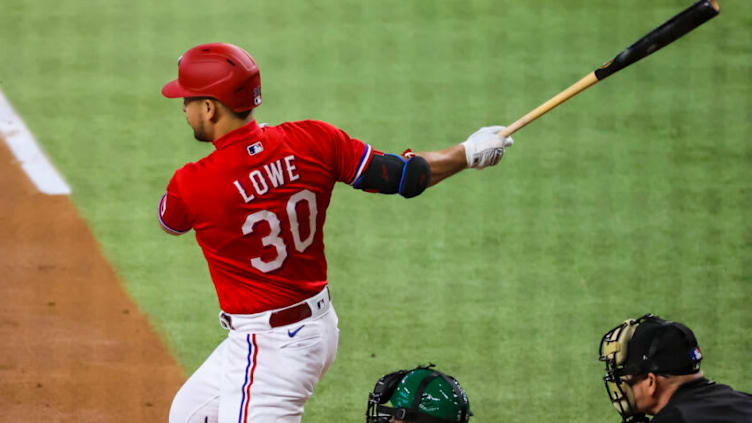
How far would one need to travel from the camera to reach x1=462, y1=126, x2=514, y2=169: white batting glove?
362cm

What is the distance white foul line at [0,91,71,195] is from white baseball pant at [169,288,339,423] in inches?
106

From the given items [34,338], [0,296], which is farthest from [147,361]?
[0,296]

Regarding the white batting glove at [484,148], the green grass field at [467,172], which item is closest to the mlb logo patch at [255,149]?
the white batting glove at [484,148]

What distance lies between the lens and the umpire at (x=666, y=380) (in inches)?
115

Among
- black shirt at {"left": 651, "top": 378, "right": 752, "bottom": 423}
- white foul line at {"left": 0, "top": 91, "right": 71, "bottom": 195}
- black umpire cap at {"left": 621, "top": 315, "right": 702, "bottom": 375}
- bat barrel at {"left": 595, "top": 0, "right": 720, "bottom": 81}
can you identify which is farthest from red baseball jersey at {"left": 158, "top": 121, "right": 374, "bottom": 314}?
white foul line at {"left": 0, "top": 91, "right": 71, "bottom": 195}

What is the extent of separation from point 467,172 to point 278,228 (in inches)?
107

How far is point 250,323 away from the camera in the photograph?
11.1 ft

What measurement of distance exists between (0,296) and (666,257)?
3.77 meters

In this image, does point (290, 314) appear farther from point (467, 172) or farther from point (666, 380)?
point (467, 172)

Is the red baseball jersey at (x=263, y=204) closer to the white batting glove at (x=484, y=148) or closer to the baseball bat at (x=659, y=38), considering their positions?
the white batting glove at (x=484, y=148)

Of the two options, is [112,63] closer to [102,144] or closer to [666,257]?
[102,144]

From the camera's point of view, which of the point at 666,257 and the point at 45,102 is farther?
the point at 45,102

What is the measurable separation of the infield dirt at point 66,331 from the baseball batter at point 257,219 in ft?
4.12

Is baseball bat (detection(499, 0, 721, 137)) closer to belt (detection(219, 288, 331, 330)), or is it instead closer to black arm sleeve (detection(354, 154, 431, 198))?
black arm sleeve (detection(354, 154, 431, 198))
